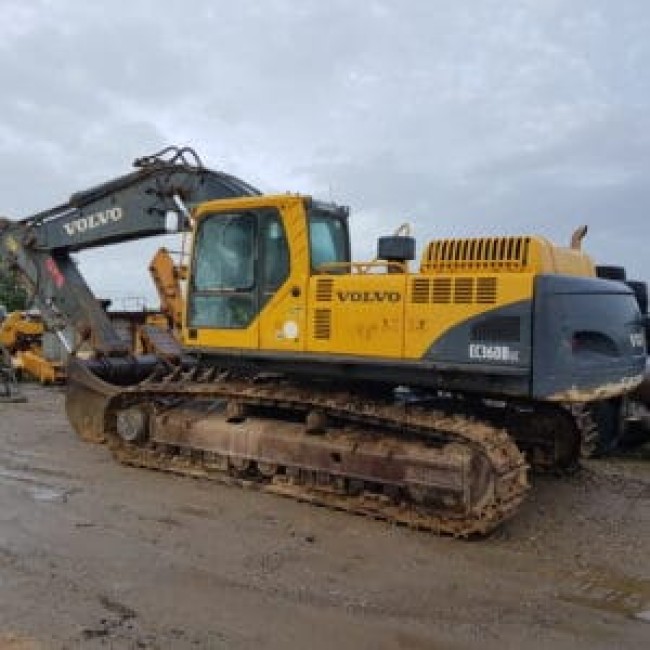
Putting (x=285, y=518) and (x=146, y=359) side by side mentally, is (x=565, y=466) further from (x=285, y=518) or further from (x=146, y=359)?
(x=146, y=359)

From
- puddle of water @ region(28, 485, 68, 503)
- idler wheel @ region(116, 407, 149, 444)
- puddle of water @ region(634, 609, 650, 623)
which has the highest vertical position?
idler wheel @ region(116, 407, 149, 444)

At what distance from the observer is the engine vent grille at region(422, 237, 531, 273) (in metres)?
7.81

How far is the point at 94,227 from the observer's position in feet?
39.0

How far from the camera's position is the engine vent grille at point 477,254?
25.6 ft

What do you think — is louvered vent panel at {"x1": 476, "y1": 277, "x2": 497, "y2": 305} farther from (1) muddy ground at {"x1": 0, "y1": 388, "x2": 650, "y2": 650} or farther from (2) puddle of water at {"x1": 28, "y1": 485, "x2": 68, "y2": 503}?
(2) puddle of water at {"x1": 28, "y1": 485, "x2": 68, "y2": 503}

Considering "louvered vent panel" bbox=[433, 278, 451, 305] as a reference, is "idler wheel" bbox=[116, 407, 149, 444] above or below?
below

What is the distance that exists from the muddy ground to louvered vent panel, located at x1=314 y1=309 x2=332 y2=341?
5.15ft

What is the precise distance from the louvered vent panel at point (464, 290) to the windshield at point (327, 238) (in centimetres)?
157

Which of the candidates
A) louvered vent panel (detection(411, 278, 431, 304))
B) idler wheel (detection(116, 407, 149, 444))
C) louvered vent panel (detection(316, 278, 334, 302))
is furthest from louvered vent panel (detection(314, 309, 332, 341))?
idler wheel (detection(116, 407, 149, 444))

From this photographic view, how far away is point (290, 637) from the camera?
525 cm

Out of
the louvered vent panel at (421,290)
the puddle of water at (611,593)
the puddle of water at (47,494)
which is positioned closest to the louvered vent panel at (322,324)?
the louvered vent panel at (421,290)

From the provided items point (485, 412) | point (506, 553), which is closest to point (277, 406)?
point (485, 412)

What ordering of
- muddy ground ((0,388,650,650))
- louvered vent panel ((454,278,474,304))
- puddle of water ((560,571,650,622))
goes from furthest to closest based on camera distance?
louvered vent panel ((454,278,474,304))
puddle of water ((560,571,650,622))
muddy ground ((0,388,650,650))

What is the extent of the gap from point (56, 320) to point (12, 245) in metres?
1.26
